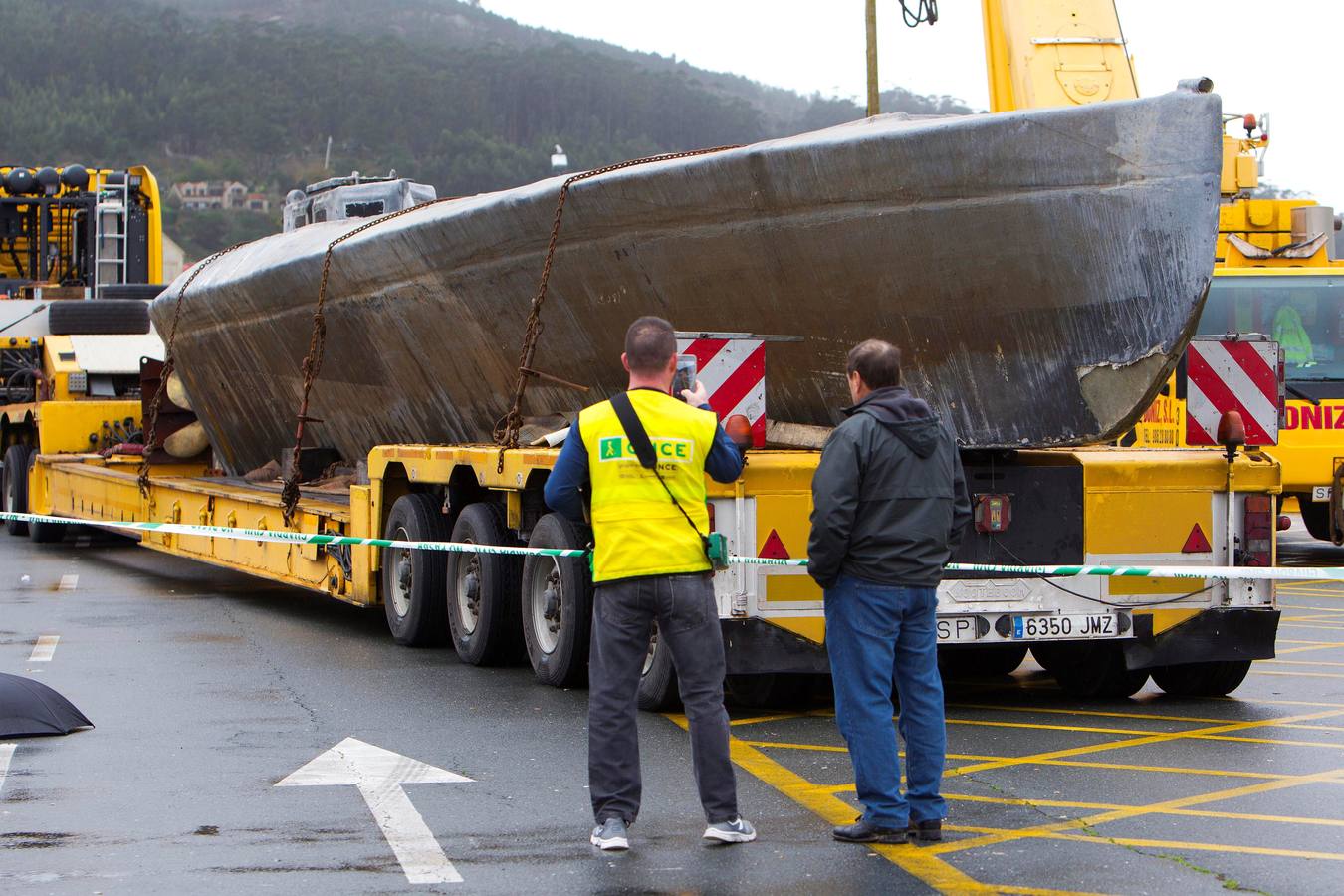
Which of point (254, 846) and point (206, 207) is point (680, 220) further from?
point (206, 207)

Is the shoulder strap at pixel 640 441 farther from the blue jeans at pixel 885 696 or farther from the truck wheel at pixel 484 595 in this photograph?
the truck wheel at pixel 484 595

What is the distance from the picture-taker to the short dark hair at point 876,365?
643cm

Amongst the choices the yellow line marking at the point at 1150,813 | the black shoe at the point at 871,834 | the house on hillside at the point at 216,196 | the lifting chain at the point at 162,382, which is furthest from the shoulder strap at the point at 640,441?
the house on hillside at the point at 216,196

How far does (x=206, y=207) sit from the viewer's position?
14312 cm

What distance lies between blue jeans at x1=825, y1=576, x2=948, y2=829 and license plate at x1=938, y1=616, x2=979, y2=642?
2.23m

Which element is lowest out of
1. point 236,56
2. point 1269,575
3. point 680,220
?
point 1269,575

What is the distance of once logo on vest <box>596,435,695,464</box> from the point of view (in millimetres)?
6250

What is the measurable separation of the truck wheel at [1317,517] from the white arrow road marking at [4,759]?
42.6 feet

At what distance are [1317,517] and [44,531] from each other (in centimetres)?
1329

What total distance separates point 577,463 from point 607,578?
0.40m

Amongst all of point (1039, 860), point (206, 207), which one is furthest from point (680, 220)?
point (206, 207)

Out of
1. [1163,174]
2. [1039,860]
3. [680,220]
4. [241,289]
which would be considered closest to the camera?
[1039,860]

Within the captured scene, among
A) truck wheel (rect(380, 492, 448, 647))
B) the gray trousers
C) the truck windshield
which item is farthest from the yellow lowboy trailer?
the truck windshield

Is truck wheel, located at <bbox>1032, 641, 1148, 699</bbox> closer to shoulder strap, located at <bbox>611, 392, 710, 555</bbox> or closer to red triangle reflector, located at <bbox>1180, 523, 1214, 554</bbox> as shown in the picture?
red triangle reflector, located at <bbox>1180, 523, 1214, 554</bbox>
